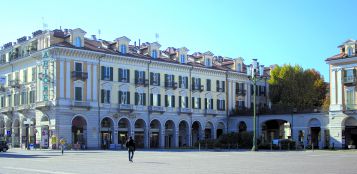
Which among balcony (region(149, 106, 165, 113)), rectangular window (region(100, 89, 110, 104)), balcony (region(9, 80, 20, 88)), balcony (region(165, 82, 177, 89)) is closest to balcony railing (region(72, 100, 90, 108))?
rectangular window (region(100, 89, 110, 104))

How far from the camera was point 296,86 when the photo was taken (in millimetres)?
90125

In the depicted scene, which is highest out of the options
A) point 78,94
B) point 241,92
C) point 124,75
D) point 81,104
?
point 124,75

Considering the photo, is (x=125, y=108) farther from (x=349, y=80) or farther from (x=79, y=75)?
(x=349, y=80)

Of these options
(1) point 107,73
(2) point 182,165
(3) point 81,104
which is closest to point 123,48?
(1) point 107,73

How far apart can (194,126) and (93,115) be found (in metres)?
21.3

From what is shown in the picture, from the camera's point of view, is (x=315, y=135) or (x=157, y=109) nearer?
(x=157, y=109)

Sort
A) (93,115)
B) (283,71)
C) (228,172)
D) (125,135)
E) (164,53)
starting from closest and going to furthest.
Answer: (228,172) < (93,115) < (125,135) < (164,53) < (283,71)

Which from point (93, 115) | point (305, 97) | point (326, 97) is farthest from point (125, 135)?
point (326, 97)

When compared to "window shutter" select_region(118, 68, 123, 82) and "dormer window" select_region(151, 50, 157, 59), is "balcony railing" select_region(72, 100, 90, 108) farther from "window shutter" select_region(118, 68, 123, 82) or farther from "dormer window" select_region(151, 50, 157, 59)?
"dormer window" select_region(151, 50, 157, 59)

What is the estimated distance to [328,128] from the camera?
75.1m

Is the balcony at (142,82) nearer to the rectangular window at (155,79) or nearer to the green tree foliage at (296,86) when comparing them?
the rectangular window at (155,79)

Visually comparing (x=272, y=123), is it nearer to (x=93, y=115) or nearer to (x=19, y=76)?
(x=93, y=115)

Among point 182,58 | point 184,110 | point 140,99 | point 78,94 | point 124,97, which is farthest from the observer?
point 182,58

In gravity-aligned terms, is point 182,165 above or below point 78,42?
below
